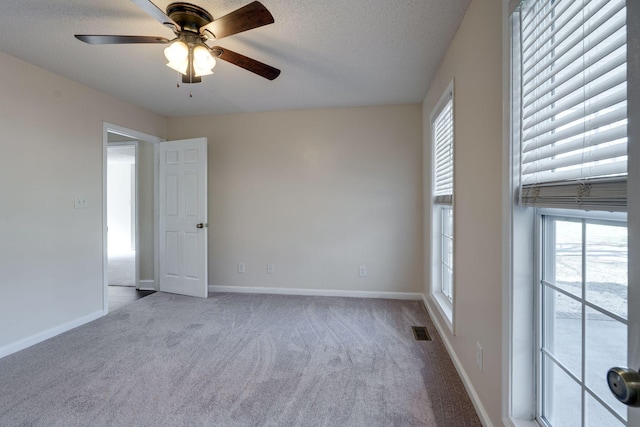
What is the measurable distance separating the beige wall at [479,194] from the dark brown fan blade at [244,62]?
4.13ft

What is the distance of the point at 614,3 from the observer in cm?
74

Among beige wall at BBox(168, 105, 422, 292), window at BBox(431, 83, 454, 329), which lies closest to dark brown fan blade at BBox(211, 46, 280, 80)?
window at BBox(431, 83, 454, 329)

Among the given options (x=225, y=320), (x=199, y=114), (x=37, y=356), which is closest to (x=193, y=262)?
(x=225, y=320)

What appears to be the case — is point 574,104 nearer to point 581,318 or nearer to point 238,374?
→ point 581,318

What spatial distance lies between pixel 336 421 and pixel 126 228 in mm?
8845

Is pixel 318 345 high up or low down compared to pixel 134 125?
down

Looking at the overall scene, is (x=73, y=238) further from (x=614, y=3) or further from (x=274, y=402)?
(x=614, y=3)

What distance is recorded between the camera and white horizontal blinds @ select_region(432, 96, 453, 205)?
2.43 m

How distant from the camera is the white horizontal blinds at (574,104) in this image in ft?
2.40

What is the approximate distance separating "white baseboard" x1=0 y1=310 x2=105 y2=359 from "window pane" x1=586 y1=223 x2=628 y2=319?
369 cm

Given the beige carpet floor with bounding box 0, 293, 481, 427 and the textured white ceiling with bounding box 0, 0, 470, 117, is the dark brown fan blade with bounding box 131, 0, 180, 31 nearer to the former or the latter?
the textured white ceiling with bounding box 0, 0, 470, 117

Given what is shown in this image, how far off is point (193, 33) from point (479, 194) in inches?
76.0

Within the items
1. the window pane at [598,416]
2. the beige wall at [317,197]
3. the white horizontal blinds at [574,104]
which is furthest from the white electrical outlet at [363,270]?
the window pane at [598,416]

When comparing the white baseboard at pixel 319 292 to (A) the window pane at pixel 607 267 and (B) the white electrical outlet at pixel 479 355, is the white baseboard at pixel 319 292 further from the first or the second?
(A) the window pane at pixel 607 267
